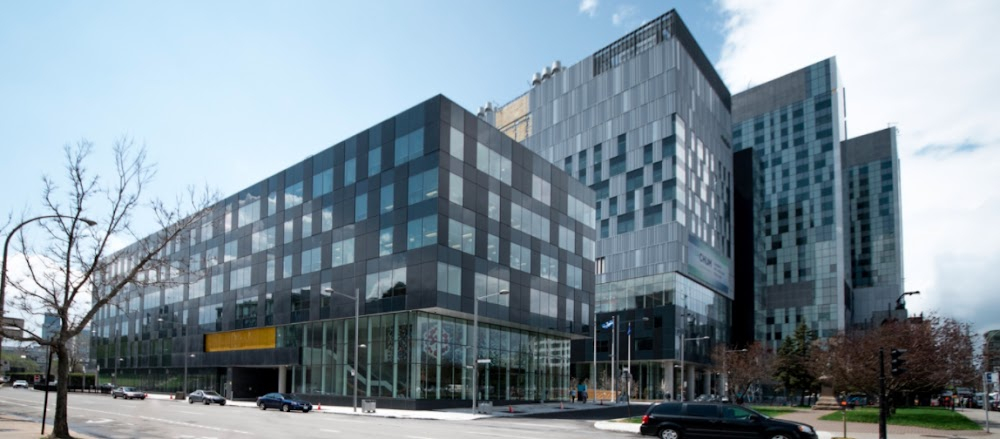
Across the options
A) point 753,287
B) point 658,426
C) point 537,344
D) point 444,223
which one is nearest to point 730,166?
point 753,287

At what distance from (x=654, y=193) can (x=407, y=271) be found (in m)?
48.0

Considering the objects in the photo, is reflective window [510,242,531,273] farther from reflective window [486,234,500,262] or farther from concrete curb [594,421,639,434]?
concrete curb [594,421,639,434]

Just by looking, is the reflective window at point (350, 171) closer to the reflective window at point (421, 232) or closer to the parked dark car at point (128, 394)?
the reflective window at point (421, 232)

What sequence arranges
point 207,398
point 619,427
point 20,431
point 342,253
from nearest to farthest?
point 20,431 < point 619,427 < point 342,253 < point 207,398

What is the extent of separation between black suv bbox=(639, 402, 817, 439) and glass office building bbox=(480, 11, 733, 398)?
189ft

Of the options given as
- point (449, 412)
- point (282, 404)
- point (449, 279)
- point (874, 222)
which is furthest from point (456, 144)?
point (874, 222)

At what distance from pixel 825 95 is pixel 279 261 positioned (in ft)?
334

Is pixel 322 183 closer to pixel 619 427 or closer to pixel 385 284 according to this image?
pixel 385 284

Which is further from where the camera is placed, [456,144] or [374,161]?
[374,161]

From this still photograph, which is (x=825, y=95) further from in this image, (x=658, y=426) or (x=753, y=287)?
(x=658, y=426)

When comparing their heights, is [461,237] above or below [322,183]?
below

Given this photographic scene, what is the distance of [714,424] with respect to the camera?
24516mm

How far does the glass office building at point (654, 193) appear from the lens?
85.6 m

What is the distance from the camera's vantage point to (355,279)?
171ft
